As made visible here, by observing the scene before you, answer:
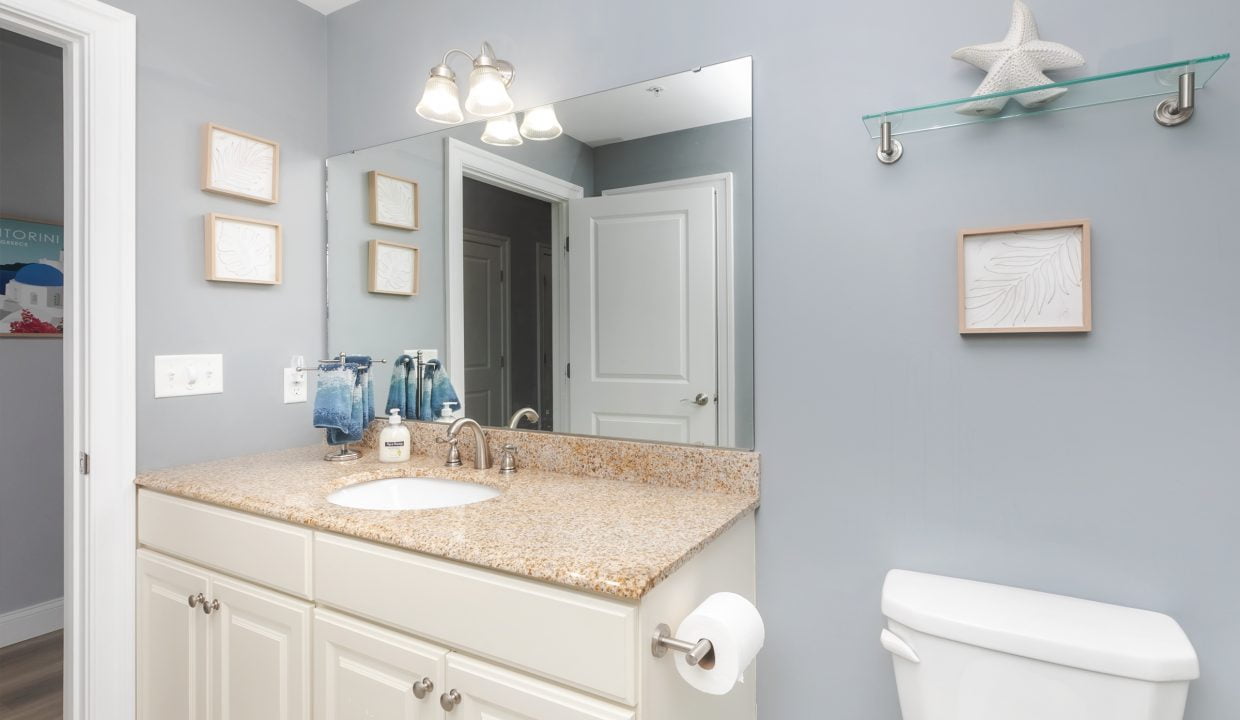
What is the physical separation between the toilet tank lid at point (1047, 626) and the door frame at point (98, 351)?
1898 millimetres

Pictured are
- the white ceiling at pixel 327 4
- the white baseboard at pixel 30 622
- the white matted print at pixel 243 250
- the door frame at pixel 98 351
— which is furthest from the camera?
the white baseboard at pixel 30 622

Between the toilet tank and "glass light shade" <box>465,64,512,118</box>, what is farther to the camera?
"glass light shade" <box>465,64,512,118</box>

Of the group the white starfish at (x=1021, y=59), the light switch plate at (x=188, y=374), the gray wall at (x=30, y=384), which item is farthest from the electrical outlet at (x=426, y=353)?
the gray wall at (x=30, y=384)

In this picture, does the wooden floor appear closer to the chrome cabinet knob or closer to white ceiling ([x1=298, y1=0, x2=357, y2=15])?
the chrome cabinet knob

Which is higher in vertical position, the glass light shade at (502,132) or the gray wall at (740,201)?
the glass light shade at (502,132)

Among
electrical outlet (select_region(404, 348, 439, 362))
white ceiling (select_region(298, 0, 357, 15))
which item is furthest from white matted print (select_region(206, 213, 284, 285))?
white ceiling (select_region(298, 0, 357, 15))

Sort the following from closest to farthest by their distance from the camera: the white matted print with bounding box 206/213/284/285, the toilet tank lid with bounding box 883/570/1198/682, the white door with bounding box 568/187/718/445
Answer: the toilet tank lid with bounding box 883/570/1198/682 < the white door with bounding box 568/187/718/445 < the white matted print with bounding box 206/213/284/285

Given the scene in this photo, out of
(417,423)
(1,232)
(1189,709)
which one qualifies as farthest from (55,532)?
(1189,709)

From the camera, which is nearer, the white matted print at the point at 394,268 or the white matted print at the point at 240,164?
the white matted print at the point at 240,164

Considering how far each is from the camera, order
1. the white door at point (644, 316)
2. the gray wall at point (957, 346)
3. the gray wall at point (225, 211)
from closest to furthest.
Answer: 1. the gray wall at point (957, 346)
2. the white door at point (644, 316)
3. the gray wall at point (225, 211)

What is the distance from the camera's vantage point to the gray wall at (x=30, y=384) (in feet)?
8.41

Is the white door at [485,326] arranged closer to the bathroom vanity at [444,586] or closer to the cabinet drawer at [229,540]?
the bathroom vanity at [444,586]

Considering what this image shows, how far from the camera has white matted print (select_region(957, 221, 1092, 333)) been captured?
1.11 meters

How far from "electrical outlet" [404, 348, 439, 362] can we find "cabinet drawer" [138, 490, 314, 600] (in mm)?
673
